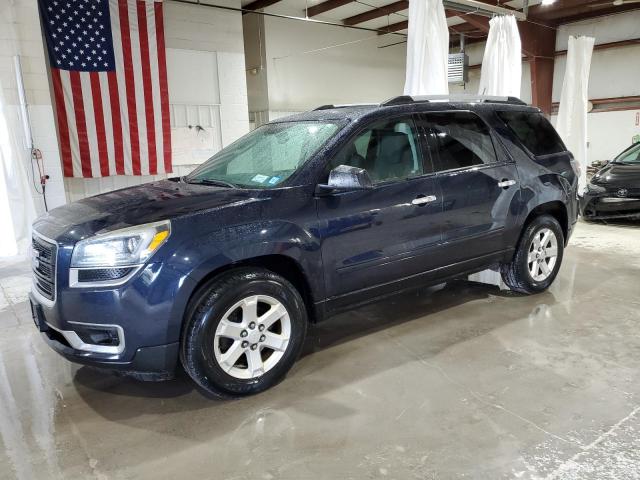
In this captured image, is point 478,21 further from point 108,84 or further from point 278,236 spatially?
point 278,236

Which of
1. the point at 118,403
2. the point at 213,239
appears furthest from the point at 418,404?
the point at 118,403

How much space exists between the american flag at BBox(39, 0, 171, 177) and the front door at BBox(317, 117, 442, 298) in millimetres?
5712

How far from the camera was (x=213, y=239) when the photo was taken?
7.79 ft

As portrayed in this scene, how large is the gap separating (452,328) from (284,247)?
1586mm

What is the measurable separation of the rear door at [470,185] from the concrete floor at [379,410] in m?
0.61

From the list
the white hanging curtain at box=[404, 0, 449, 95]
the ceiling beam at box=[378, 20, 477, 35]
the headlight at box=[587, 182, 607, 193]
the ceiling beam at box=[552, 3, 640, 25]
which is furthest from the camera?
the ceiling beam at box=[378, 20, 477, 35]

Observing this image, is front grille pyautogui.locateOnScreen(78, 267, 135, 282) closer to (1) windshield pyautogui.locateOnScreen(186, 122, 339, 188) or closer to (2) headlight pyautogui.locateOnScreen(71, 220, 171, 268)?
(2) headlight pyautogui.locateOnScreen(71, 220, 171, 268)

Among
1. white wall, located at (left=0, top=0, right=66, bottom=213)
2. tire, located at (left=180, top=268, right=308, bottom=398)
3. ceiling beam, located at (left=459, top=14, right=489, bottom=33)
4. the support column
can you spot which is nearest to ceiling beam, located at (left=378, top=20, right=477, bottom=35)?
the support column

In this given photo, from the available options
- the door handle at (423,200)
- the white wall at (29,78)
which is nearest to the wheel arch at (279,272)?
the door handle at (423,200)

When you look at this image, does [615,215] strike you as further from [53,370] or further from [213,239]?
[53,370]

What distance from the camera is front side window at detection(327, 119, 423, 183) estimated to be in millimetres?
2992

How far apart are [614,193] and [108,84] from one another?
25.3ft

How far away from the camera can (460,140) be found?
3.46 metres

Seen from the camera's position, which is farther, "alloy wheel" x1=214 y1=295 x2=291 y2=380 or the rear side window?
the rear side window
